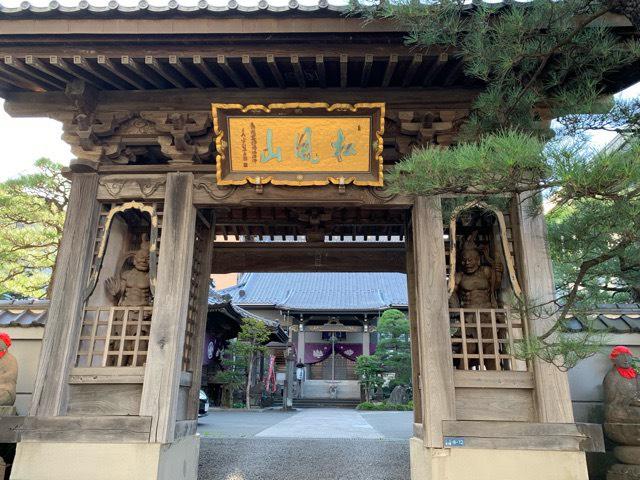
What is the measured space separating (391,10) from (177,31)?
5.98 ft

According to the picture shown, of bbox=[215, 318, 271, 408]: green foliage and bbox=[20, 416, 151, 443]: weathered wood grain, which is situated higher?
bbox=[215, 318, 271, 408]: green foliage

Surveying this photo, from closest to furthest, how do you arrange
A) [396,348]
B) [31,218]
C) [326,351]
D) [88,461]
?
1. [88,461]
2. [31,218]
3. [396,348]
4. [326,351]

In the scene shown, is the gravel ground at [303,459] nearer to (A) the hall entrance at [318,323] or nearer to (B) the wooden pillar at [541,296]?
(B) the wooden pillar at [541,296]

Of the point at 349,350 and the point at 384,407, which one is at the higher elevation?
the point at 349,350

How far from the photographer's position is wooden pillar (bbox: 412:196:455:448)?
3.84m

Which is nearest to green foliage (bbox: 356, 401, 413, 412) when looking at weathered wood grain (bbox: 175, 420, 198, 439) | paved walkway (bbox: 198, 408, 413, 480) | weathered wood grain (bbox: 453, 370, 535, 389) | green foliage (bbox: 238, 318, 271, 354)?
green foliage (bbox: 238, 318, 271, 354)

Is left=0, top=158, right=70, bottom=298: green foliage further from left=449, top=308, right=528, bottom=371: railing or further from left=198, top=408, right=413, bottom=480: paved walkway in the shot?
left=449, top=308, right=528, bottom=371: railing

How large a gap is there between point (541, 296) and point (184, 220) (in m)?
3.39

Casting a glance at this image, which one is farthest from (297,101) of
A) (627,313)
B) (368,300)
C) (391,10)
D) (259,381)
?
(368,300)

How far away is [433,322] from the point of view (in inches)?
160

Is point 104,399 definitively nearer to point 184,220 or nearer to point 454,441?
point 184,220

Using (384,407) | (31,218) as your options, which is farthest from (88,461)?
(384,407)

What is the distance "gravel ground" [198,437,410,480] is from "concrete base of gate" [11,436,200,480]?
2176mm

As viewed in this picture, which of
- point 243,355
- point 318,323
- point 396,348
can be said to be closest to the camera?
point 243,355
